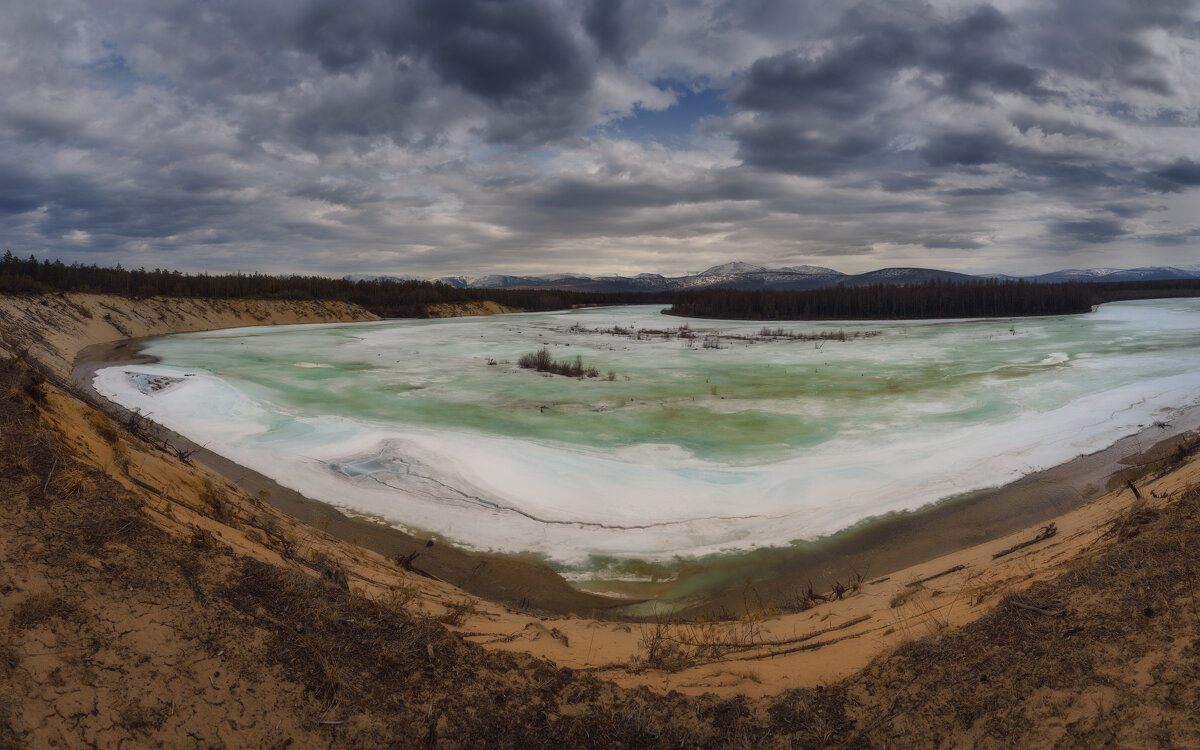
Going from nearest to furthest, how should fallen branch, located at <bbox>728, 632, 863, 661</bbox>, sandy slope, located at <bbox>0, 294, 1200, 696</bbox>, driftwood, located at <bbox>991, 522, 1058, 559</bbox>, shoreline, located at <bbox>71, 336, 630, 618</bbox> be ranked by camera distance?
sandy slope, located at <bbox>0, 294, 1200, 696</bbox>, fallen branch, located at <bbox>728, 632, 863, 661</bbox>, driftwood, located at <bbox>991, 522, 1058, 559</bbox>, shoreline, located at <bbox>71, 336, 630, 618</bbox>

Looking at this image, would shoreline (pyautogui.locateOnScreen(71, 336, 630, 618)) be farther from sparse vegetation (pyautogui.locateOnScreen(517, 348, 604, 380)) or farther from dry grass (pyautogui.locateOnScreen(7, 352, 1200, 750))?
sparse vegetation (pyautogui.locateOnScreen(517, 348, 604, 380))

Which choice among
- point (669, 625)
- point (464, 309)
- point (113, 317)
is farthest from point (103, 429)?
point (464, 309)

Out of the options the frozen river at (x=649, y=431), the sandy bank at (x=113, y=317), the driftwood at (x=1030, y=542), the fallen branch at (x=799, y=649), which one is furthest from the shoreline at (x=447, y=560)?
the sandy bank at (x=113, y=317)

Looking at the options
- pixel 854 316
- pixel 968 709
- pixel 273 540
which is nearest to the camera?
pixel 968 709

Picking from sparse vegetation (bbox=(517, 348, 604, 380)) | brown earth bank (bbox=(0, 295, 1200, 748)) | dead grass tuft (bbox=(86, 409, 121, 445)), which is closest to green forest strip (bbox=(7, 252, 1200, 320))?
sparse vegetation (bbox=(517, 348, 604, 380))

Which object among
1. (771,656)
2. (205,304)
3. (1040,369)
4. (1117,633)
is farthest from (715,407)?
(205,304)

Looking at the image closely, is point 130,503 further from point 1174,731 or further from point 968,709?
point 1174,731
